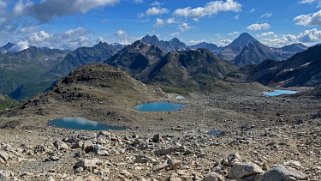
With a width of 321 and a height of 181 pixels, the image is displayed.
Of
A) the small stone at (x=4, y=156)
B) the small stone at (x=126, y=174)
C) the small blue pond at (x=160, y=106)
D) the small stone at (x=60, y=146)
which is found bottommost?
the small blue pond at (x=160, y=106)

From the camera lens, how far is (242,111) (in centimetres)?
9975

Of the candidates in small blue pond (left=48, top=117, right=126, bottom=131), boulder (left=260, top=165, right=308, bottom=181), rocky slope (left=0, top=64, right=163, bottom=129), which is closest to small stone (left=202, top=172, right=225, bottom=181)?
boulder (left=260, top=165, right=308, bottom=181)

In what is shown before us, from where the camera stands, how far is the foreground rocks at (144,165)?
48.4 feet

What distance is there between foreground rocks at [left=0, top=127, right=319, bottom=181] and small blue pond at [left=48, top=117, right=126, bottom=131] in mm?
53988

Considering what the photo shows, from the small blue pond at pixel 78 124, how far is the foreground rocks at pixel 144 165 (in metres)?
54.0

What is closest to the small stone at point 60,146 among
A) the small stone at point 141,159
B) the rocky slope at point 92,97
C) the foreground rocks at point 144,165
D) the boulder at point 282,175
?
the foreground rocks at point 144,165

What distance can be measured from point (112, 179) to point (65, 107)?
80.3 meters

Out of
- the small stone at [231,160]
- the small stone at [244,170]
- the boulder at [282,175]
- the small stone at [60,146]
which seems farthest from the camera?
the small stone at [60,146]

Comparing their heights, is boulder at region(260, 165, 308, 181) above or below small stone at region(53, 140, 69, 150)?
above

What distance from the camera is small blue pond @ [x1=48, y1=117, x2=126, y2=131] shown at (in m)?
79.3

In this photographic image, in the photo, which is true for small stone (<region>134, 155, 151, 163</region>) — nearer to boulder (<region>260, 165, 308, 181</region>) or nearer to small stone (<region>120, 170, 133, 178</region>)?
small stone (<region>120, 170, 133, 178</region>)

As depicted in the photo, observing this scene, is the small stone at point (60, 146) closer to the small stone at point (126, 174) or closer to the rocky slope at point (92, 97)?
the small stone at point (126, 174)

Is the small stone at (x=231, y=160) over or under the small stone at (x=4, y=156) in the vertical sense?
over

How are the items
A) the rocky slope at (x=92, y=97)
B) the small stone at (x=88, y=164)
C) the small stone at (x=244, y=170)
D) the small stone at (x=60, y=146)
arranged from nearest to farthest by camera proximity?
the small stone at (x=244, y=170) → the small stone at (x=88, y=164) → the small stone at (x=60, y=146) → the rocky slope at (x=92, y=97)
